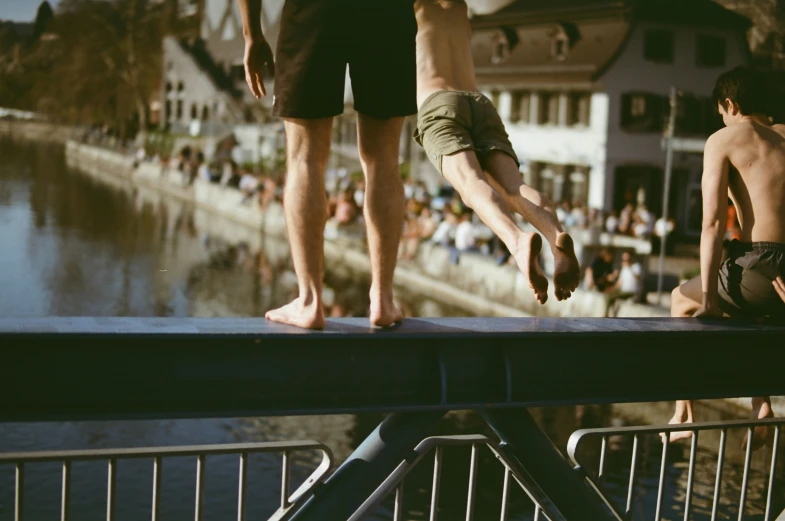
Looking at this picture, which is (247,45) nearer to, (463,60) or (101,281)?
(463,60)

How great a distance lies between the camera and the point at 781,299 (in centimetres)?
432

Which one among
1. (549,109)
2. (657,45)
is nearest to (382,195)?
(657,45)

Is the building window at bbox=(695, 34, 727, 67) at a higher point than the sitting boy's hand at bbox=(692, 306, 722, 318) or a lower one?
higher

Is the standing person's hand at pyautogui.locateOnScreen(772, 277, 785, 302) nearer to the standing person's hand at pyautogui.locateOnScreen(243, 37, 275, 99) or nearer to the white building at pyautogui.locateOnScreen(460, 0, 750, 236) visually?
the standing person's hand at pyautogui.locateOnScreen(243, 37, 275, 99)

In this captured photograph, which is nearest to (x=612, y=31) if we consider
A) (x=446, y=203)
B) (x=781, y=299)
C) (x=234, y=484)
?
(x=446, y=203)

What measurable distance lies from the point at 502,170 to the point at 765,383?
1.11 meters

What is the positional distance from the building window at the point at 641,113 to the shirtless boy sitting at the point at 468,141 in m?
30.1

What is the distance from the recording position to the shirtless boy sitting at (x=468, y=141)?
3770 mm

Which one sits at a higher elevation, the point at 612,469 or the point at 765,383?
the point at 765,383

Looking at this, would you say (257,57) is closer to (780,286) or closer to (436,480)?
(436,480)

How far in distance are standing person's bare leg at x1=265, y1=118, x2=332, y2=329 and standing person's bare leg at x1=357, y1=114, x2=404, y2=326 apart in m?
0.13

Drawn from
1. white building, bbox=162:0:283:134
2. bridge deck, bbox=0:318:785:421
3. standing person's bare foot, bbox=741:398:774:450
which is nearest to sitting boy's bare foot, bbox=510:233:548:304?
bridge deck, bbox=0:318:785:421

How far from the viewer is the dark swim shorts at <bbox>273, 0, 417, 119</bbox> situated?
3418mm

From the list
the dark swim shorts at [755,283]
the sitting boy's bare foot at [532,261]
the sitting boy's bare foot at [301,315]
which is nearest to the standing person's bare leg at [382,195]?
the sitting boy's bare foot at [301,315]
